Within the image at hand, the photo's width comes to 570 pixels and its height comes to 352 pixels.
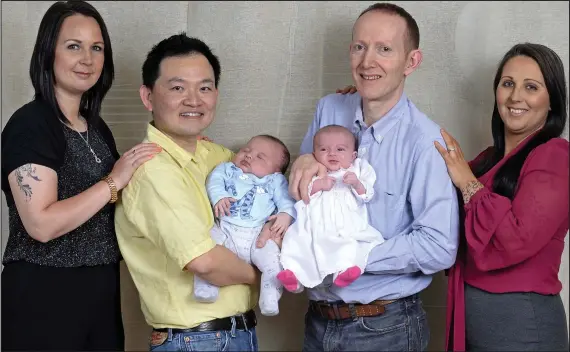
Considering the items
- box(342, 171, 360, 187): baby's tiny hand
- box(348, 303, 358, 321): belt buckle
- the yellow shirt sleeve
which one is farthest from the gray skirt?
the yellow shirt sleeve

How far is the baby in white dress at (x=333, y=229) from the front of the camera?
2301mm

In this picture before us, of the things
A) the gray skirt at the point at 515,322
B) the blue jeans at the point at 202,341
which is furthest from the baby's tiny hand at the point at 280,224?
the gray skirt at the point at 515,322

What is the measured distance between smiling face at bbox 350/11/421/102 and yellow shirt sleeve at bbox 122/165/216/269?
2.37ft

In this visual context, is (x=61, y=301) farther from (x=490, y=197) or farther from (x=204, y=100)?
(x=490, y=197)

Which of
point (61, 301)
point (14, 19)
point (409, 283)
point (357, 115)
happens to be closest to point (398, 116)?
point (357, 115)

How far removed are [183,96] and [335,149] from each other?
0.55m

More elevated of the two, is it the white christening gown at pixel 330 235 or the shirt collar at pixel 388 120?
the shirt collar at pixel 388 120

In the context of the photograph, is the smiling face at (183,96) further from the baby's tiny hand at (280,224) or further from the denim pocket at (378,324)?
the denim pocket at (378,324)

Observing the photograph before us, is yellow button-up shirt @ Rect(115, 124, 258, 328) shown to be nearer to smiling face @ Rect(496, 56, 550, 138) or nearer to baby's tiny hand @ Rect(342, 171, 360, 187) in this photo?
baby's tiny hand @ Rect(342, 171, 360, 187)

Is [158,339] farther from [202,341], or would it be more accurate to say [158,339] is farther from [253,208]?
[253,208]

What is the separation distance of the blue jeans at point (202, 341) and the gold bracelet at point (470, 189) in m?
0.90

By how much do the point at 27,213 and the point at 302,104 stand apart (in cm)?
141

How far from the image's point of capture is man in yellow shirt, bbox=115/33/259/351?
7.26 feet

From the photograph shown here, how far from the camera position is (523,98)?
8.38 ft
